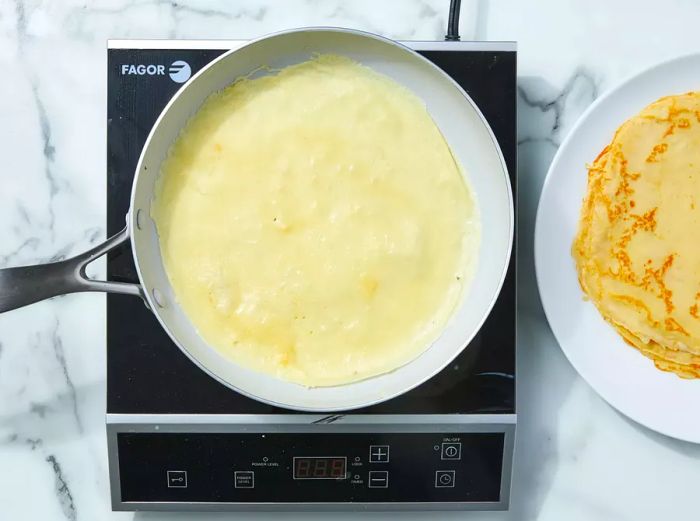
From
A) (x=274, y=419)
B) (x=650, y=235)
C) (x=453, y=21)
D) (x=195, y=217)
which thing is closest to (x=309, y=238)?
→ (x=195, y=217)

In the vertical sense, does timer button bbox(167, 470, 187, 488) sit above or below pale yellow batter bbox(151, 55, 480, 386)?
below

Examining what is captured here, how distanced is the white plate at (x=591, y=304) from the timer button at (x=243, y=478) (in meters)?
0.46

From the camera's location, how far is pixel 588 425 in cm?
105

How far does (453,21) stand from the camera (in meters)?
0.99

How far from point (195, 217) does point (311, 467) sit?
1.22ft

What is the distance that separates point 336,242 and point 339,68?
0.73ft

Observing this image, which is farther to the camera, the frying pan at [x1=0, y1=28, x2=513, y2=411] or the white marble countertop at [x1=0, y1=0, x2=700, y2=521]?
→ the white marble countertop at [x1=0, y1=0, x2=700, y2=521]

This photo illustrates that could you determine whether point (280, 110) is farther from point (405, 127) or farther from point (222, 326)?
point (222, 326)

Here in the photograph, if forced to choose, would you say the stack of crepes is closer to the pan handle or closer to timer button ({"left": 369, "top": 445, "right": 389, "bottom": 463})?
timer button ({"left": 369, "top": 445, "right": 389, "bottom": 463})

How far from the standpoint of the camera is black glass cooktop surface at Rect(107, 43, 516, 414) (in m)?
0.97

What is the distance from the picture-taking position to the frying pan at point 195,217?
2.82 feet

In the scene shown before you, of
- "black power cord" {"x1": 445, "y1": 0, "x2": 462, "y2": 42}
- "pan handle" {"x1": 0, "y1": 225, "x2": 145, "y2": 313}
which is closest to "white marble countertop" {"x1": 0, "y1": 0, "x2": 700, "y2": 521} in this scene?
"black power cord" {"x1": 445, "y1": 0, "x2": 462, "y2": 42}

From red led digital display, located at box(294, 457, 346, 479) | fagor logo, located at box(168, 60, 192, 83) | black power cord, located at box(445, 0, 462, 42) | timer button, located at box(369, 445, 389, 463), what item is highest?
black power cord, located at box(445, 0, 462, 42)

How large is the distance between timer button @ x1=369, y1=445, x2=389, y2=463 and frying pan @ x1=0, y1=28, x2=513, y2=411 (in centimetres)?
13
